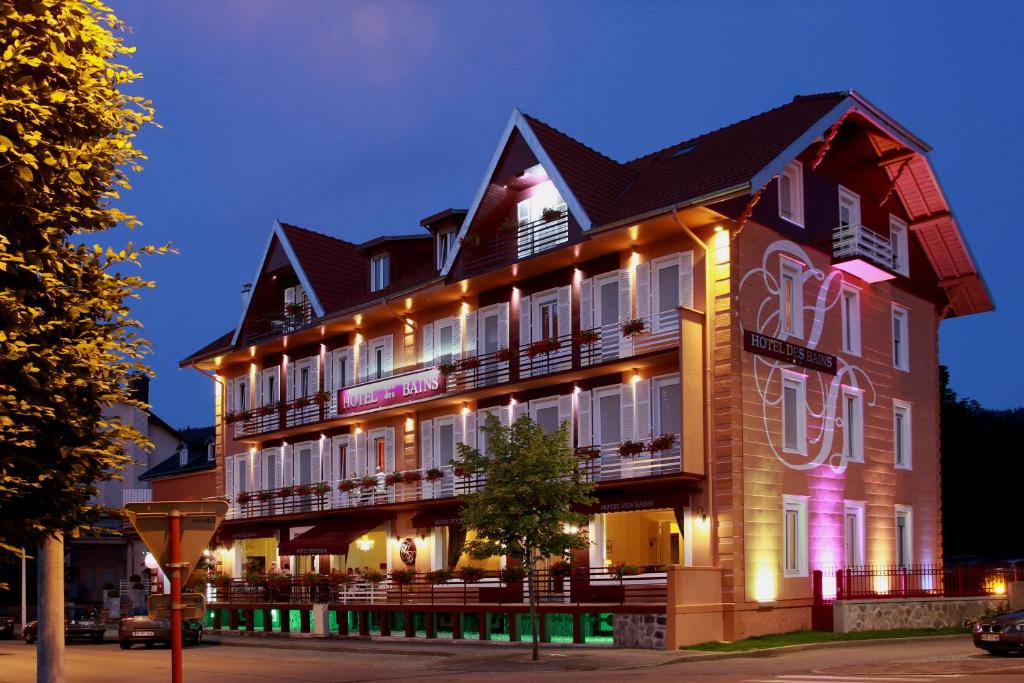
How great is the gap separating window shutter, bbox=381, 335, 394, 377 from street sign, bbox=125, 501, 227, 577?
30.9 m

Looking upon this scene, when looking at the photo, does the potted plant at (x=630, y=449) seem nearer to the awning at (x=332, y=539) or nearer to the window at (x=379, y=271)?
the awning at (x=332, y=539)

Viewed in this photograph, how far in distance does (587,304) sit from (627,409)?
3542mm

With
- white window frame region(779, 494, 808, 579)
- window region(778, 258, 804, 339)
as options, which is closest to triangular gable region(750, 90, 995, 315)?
window region(778, 258, 804, 339)

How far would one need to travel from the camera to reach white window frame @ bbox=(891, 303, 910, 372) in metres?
39.2

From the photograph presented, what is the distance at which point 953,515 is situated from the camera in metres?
64.5

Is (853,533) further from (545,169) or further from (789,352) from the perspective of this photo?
(545,169)

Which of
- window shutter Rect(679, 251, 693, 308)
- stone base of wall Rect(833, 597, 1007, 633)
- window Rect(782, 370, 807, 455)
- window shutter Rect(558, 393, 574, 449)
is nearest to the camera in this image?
stone base of wall Rect(833, 597, 1007, 633)

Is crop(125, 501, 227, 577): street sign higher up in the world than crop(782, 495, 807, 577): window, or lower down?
higher up

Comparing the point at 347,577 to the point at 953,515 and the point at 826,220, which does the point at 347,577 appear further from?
the point at 953,515

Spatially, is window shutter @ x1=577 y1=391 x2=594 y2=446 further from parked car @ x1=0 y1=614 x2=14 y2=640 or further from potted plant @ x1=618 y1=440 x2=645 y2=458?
parked car @ x1=0 y1=614 x2=14 y2=640

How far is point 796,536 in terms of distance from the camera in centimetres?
3350

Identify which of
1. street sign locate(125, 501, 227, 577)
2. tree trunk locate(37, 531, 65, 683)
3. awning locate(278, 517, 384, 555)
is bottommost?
awning locate(278, 517, 384, 555)

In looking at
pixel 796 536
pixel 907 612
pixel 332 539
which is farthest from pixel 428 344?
pixel 907 612

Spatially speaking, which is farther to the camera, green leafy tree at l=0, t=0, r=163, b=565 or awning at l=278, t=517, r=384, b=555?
awning at l=278, t=517, r=384, b=555
